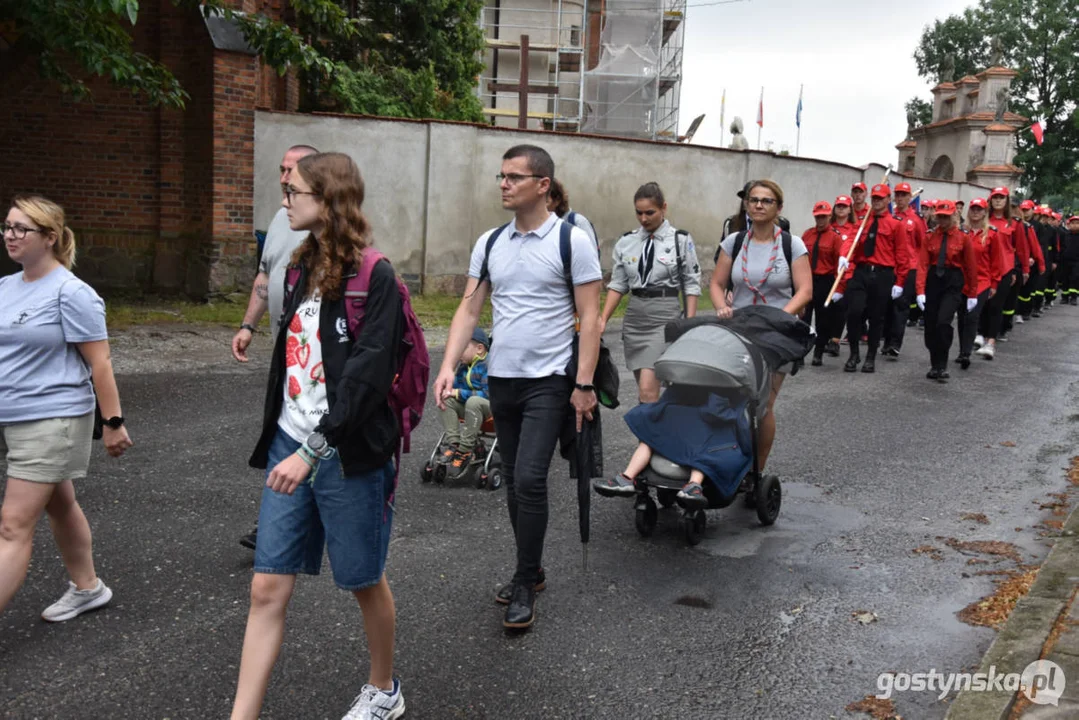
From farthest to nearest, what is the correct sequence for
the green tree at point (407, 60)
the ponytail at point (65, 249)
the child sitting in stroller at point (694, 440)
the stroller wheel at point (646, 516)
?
the green tree at point (407, 60), the stroller wheel at point (646, 516), the child sitting in stroller at point (694, 440), the ponytail at point (65, 249)

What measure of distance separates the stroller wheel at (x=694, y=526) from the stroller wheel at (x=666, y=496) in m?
0.13

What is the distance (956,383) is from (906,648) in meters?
8.09

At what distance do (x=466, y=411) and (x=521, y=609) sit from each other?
251 cm

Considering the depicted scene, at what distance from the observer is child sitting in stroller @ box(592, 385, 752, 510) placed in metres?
5.57

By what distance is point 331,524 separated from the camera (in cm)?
338

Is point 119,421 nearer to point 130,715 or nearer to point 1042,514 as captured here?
point 130,715

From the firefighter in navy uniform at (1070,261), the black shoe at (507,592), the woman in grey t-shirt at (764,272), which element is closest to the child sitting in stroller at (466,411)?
the woman in grey t-shirt at (764,272)

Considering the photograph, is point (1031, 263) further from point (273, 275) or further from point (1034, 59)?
point (1034, 59)

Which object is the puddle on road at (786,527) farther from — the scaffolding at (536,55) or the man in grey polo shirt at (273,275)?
the scaffolding at (536,55)

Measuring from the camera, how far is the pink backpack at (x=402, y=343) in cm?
330

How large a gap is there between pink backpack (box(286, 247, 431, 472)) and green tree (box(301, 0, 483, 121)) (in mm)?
16940

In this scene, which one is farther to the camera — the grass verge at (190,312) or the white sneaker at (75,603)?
the grass verge at (190,312)

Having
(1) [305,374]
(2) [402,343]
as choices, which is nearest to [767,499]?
(2) [402,343]

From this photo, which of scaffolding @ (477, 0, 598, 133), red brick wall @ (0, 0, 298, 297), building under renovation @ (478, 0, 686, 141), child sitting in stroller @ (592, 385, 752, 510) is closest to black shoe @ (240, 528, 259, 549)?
child sitting in stroller @ (592, 385, 752, 510)
